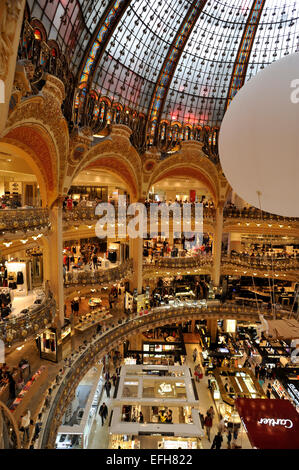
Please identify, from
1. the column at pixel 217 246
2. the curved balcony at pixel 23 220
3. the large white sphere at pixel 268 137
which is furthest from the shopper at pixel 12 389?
the column at pixel 217 246

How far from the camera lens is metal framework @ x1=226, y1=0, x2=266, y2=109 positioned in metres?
19.2

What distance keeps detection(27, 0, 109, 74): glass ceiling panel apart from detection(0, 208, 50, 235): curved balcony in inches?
283

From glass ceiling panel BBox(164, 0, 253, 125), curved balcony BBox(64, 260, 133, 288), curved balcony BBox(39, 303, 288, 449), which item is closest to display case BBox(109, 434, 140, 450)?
curved balcony BBox(39, 303, 288, 449)

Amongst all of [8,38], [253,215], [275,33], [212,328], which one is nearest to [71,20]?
[8,38]

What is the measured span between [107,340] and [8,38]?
1666 centimetres

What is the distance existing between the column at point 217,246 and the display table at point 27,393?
1767cm

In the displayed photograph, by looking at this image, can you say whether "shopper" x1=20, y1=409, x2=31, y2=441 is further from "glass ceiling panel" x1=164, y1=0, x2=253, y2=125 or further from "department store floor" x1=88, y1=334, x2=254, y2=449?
"glass ceiling panel" x1=164, y1=0, x2=253, y2=125

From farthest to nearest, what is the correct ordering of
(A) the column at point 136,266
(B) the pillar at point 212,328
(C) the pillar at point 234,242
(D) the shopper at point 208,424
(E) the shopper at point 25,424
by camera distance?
Result: (C) the pillar at point 234,242
(B) the pillar at point 212,328
(A) the column at point 136,266
(D) the shopper at point 208,424
(E) the shopper at point 25,424

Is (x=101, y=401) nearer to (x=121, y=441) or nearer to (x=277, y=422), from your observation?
(x=121, y=441)

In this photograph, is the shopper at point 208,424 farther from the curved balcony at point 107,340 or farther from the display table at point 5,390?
the display table at point 5,390

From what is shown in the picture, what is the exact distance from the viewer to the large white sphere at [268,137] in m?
5.86

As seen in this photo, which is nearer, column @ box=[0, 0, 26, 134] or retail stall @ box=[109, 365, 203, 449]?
column @ box=[0, 0, 26, 134]

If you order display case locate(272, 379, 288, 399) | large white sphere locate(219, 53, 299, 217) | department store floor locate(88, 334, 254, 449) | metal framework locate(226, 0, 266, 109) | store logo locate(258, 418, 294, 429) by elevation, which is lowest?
department store floor locate(88, 334, 254, 449)

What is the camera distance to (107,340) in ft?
60.3
